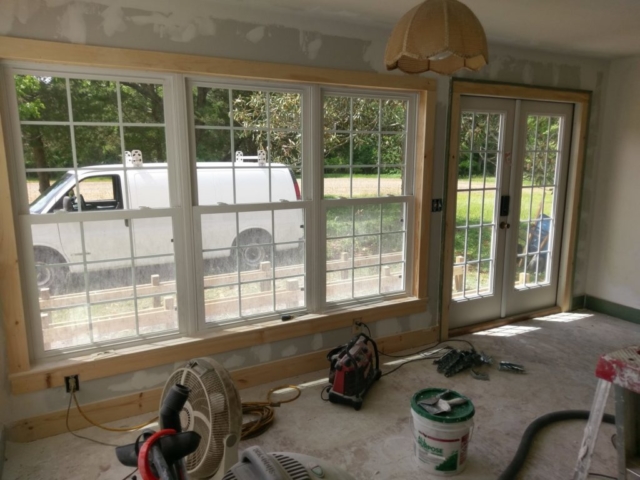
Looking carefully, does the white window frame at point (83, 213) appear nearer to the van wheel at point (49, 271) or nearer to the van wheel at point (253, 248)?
the van wheel at point (49, 271)

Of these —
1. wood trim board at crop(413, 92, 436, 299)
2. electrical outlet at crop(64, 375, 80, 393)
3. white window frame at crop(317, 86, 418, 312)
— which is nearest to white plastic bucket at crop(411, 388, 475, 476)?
white window frame at crop(317, 86, 418, 312)

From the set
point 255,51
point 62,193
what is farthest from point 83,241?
point 255,51

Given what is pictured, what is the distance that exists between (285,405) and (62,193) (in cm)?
187

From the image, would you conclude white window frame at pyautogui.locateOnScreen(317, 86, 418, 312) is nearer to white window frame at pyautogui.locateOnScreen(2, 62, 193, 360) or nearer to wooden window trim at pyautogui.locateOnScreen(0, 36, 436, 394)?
wooden window trim at pyautogui.locateOnScreen(0, 36, 436, 394)

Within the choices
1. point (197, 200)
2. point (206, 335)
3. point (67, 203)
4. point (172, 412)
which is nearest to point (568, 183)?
point (197, 200)

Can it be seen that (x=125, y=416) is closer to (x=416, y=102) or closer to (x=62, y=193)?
(x=62, y=193)

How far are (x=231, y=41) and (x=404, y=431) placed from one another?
2589 millimetres

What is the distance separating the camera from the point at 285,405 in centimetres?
284

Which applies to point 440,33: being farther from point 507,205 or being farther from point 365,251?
point 507,205

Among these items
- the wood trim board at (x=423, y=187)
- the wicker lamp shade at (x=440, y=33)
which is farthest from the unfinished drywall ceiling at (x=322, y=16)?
the wicker lamp shade at (x=440, y=33)

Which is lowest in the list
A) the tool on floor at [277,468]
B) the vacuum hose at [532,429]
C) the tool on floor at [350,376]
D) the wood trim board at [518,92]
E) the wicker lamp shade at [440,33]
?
the vacuum hose at [532,429]

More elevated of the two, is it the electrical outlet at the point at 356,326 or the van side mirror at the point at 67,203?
the van side mirror at the point at 67,203

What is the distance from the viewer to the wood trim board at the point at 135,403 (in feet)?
8.13

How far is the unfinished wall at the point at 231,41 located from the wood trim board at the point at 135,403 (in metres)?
0.04
